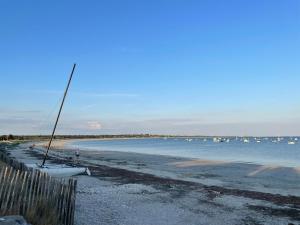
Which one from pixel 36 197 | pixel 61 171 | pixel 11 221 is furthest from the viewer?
pixel 61 171

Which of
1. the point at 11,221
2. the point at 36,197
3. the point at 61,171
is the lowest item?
the point at 61,171

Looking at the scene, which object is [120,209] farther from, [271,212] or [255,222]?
[271,212]

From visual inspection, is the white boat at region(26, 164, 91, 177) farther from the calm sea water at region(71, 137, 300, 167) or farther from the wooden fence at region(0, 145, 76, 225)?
the calm sea water at region(71, 137, 300, 167)

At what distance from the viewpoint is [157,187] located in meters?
20.8

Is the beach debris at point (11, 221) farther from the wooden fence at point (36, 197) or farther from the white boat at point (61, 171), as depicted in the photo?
the white boat at point (61, 171)

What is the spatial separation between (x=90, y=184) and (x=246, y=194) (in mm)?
7508

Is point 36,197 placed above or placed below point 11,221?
above

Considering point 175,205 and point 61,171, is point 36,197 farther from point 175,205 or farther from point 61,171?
point 61,171

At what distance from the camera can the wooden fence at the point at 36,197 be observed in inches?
367

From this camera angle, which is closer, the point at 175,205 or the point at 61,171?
the point at 175,205

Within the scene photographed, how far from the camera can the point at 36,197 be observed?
32.5ft

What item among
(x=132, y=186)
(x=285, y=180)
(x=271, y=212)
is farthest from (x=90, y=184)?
(x=285, y=180)

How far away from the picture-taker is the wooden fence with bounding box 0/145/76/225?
9.32 m

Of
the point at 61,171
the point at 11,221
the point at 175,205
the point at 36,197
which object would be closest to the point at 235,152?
the point at 61,171
